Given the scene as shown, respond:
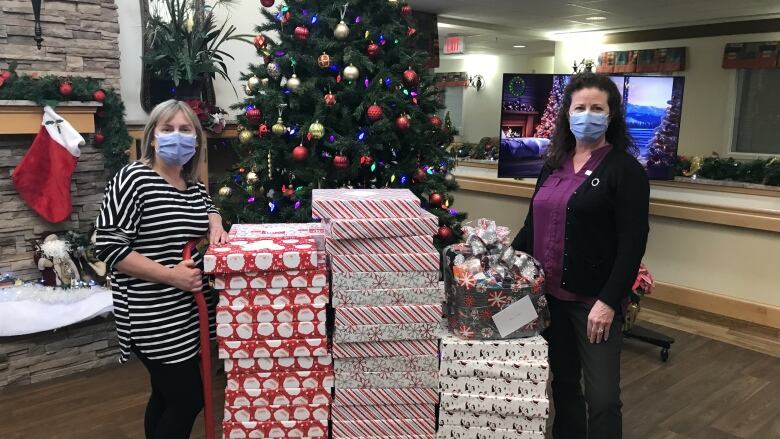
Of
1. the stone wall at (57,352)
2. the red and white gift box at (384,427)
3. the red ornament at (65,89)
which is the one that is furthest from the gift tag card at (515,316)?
the red ornament at (65,89)

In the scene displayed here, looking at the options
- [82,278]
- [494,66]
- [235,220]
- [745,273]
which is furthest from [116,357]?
[494,66]

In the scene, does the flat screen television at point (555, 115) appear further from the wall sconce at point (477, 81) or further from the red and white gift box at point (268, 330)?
the wall sconce at point (477, 81)

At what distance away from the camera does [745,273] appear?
406 cm

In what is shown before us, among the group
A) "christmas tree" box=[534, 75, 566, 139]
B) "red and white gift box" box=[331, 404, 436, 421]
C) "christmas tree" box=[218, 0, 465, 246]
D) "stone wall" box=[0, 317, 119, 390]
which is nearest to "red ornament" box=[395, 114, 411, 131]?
"christmas tree" box=[218, 0, 465, 246]

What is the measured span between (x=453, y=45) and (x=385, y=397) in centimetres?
720

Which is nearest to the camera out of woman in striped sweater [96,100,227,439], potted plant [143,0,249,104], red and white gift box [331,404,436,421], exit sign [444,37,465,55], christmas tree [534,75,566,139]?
woman in striped sweater [96,100,227,439]

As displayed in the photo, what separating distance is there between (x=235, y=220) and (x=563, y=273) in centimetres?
177

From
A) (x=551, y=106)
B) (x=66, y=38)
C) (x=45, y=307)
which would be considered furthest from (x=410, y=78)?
(x=45, y=307)

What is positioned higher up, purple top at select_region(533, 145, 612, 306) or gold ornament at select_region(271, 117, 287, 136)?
gold ornament at select_region(271, 117, 287, 136)

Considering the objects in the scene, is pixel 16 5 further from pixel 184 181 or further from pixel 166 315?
pixel 166 315

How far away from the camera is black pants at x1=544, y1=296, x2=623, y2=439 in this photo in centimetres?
183

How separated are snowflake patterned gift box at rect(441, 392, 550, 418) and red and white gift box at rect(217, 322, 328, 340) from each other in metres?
0.48

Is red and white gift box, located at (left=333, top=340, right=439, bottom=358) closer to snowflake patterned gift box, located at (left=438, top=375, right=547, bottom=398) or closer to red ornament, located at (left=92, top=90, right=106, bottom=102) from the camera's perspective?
snowflake patterned gift box, located at (left=438, top=375, right=547, bottom=398)

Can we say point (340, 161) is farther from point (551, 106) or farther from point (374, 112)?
point (551, 106)
